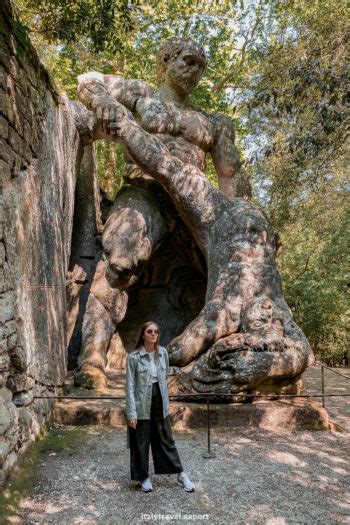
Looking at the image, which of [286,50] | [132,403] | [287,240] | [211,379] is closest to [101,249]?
[211,379]

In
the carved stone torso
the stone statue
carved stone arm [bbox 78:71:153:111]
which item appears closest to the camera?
the stone statue

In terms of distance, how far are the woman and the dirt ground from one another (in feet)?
0.48

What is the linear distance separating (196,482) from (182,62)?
233 inches

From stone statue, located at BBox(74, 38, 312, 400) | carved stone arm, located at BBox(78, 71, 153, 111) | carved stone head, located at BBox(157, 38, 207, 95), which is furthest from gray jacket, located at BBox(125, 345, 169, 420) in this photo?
carved stone head, located at BBox(157, 38, 207, 95)

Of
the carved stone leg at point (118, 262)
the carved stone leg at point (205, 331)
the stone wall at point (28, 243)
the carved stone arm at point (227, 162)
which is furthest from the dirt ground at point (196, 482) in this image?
the carved stone arm at point (227, 162)

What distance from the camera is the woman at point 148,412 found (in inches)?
132

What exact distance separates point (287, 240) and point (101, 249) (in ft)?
33.0

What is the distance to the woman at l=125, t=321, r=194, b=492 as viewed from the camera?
3344mm

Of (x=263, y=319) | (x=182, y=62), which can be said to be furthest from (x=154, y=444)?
(x=182, y=62)

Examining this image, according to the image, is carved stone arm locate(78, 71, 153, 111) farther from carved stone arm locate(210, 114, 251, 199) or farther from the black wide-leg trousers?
the black wide-leg trousers

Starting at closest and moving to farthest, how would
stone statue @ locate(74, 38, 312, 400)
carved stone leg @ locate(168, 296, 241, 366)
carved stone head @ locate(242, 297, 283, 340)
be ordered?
stone statue @ locate(74, 38, 312, 400) → carved stone head @ locate(242, 297, 283, 340) → carved stone leg @ locate(168, 296, 241, 366)

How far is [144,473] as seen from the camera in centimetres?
334

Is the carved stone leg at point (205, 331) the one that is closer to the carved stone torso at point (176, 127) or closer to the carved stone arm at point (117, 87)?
the carved stone torso at point (176, 127)

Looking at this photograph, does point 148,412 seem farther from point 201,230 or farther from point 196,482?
point 201,230
